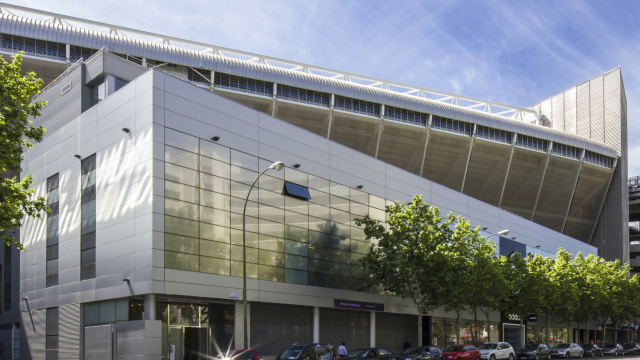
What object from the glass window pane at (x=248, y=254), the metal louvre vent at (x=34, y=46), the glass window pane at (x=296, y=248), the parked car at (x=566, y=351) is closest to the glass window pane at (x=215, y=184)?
the glass window pane at (x=248, y=254)

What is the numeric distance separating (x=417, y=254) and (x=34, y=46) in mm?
37986

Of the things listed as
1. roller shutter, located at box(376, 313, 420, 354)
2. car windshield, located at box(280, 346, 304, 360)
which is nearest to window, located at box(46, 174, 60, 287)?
car windshield, located at box(280, 346, 304, 360)

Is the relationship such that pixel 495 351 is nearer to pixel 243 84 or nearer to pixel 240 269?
pixel 240 269

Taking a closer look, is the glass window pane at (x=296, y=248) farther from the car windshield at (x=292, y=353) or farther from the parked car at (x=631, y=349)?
the parked car at (x=631, y=349)

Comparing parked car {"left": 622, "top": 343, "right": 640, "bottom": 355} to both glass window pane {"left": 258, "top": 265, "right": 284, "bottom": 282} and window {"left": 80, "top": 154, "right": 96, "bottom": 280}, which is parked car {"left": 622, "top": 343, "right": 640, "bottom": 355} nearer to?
glass window pane {"left": 258, "top": 265, "right": 284, "bottom": 282}

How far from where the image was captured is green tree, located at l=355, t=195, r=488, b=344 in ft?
124

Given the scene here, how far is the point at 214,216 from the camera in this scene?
31953 mm

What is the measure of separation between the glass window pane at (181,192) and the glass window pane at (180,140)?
199cm

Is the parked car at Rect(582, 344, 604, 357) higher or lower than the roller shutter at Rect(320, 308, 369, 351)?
lower

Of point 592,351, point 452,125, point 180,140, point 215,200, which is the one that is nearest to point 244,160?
point 215,200

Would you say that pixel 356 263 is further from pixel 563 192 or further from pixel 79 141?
pixel 563 192

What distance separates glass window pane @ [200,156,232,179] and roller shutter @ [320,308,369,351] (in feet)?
39.1

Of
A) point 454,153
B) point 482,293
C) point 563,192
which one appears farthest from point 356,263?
point 563,192

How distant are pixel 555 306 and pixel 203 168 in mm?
39864
